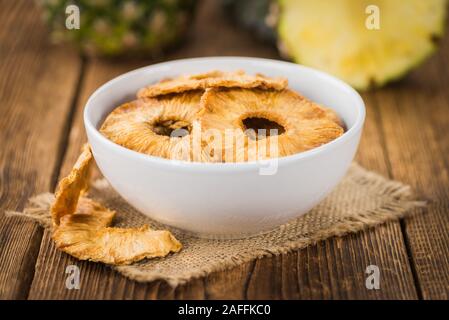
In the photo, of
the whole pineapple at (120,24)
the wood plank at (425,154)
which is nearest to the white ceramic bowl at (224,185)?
the wood plank at (425,154)

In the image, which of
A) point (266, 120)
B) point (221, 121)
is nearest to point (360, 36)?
point (266, 120)

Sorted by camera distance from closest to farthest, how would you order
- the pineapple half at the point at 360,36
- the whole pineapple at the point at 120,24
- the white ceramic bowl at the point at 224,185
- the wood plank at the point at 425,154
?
1. the white ceramic bowl at the point at 224,185
2. the wood plank at the point at 425,154
3. the pineapple half at the point at 360,36
4. the whole pineapple at the point at 120,24

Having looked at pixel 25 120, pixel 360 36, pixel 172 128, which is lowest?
pixel 25 120

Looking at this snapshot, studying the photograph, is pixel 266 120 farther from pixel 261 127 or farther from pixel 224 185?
pixel 224 185

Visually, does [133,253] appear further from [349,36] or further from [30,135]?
[349,36]

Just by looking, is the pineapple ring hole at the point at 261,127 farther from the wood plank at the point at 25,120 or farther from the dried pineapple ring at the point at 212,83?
the wood plank at the point at 25,120

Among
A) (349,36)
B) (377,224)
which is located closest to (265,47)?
(349,36)
